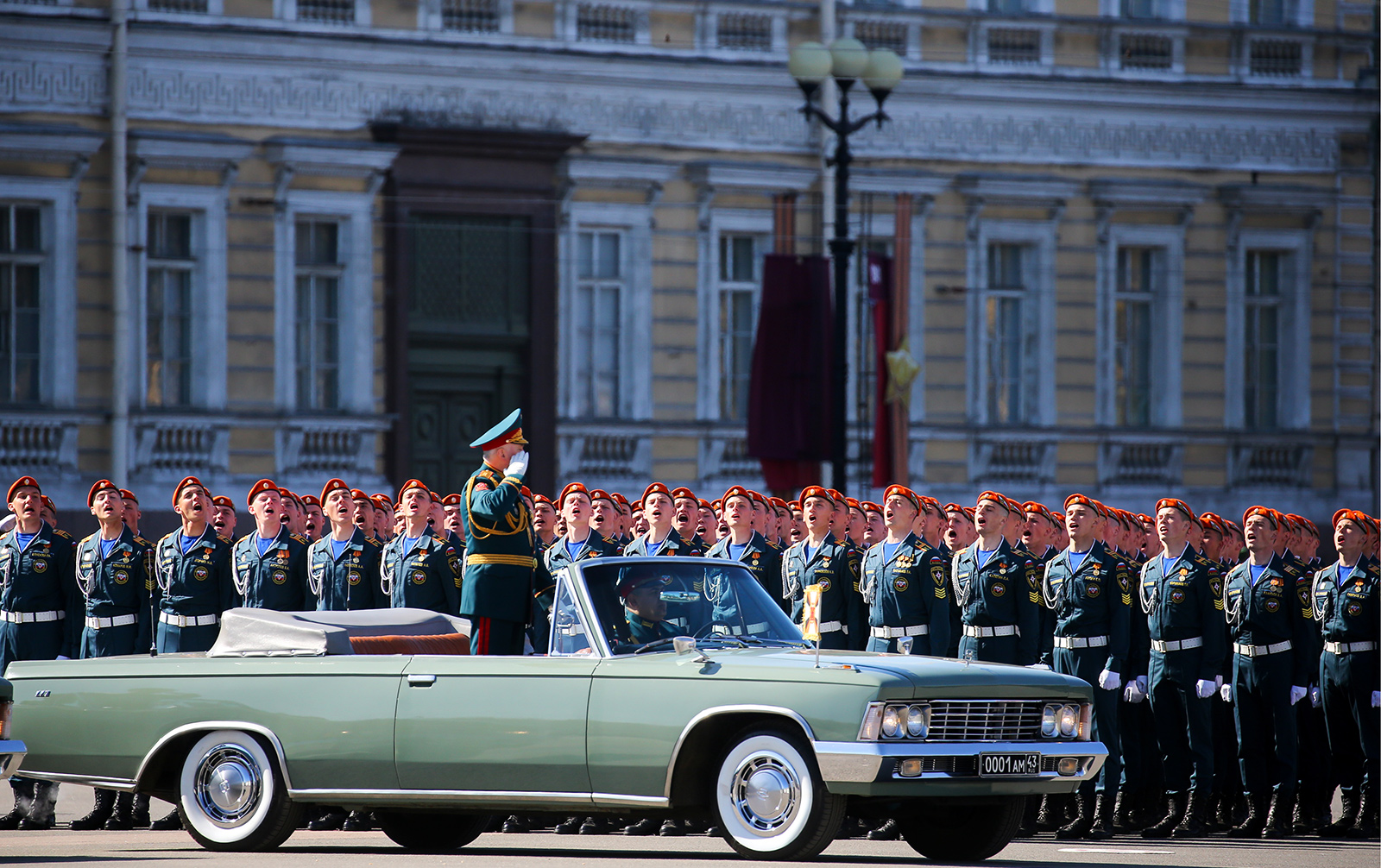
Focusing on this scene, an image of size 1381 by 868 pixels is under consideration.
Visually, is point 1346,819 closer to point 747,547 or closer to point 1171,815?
point 1171,815

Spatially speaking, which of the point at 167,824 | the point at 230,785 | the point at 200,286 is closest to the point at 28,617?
the point at 167,824

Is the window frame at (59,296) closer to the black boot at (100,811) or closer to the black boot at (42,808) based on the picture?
the black boot at (42,808)

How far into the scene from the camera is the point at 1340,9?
28.0m

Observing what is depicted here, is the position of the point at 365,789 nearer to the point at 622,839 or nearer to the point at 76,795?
the point at 622,839

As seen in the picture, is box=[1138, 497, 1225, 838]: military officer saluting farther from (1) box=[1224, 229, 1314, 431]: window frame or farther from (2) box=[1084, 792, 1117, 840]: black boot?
(1) box=[1224, 229, 1314, 431]: window frame

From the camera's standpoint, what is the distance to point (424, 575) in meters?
14.2

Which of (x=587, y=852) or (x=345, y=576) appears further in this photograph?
(x=345, y=576)

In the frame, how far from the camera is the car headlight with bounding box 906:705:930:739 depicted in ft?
31.8

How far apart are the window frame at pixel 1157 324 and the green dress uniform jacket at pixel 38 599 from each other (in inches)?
627

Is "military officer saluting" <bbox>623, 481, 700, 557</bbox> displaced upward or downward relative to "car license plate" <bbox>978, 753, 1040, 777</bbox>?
upward

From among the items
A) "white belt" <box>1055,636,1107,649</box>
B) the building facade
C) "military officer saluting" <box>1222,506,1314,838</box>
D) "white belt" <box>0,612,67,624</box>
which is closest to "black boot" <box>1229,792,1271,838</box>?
"military officer saluting" <box>1222,506,1314,838</box>

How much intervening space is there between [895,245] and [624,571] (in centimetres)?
1620

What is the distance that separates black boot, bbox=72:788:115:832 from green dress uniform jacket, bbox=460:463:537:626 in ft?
8.25

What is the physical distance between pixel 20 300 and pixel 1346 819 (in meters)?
15.0
